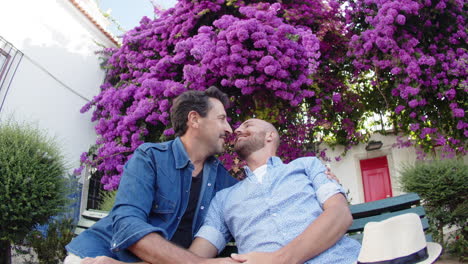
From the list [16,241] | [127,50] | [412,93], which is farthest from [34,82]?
[412,93]

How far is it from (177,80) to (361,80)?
274 cm

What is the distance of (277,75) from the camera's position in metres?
4.82

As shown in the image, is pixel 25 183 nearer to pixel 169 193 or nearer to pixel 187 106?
pixel 187 106

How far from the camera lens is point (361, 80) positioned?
20.3 ft

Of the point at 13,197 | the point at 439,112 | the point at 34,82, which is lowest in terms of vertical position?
the point at 13,197

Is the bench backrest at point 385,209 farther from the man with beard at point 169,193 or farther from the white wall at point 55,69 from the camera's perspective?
the white wall at point 55,69

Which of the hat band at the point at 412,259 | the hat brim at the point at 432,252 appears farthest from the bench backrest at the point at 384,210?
the hat band at the point at 412,259

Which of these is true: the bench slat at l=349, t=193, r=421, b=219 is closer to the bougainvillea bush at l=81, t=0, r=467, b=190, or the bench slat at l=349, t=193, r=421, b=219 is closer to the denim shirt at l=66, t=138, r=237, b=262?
the denim shirt at l=66, t=138, r=237, b=262

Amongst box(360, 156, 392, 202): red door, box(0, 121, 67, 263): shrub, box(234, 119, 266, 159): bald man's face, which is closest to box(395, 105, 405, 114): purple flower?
box(234, 119, 266, 159): bald man's face

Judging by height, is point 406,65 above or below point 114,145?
above

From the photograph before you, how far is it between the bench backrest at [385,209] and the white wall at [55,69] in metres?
4.66

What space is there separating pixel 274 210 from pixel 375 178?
9377 millimetres

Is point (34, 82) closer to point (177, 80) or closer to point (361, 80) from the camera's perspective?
point (177, 80)

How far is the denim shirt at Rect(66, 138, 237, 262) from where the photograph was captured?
2.11 meters
